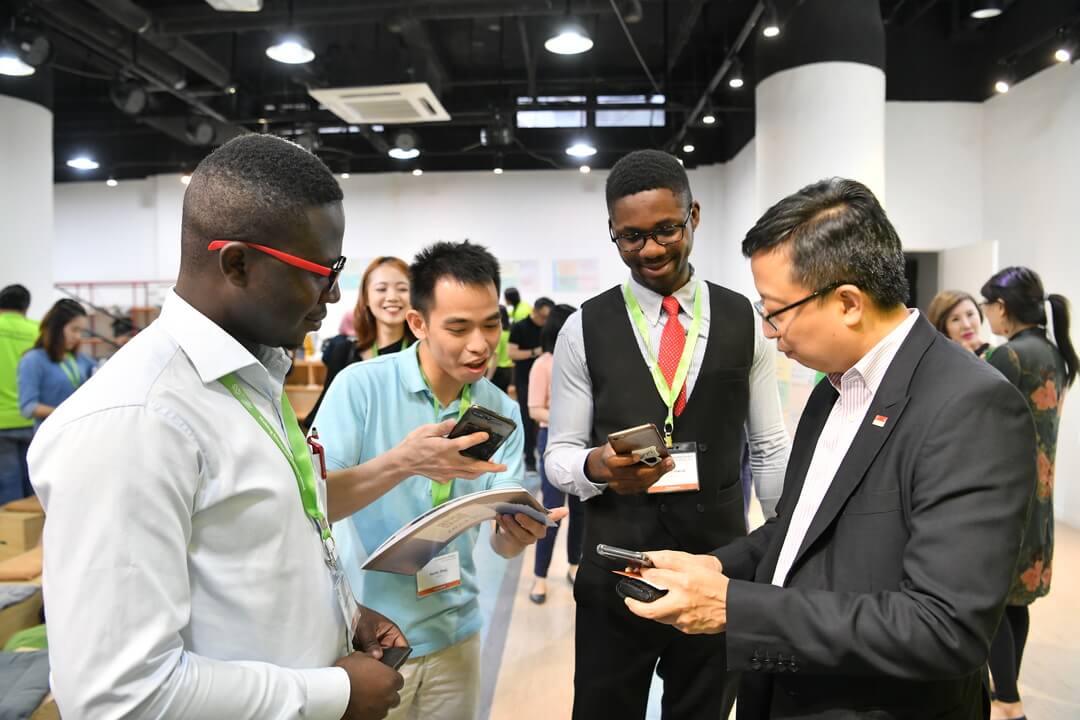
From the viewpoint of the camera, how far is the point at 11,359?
5066mm

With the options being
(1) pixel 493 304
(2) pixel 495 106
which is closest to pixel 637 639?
(1) pixel 493 304

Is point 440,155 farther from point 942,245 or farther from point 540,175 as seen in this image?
point 942,245

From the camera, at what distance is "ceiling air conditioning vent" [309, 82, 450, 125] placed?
659 cm

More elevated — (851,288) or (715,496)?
(851,288)

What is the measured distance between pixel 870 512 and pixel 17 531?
4.93 meters

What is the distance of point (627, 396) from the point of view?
1766 mm

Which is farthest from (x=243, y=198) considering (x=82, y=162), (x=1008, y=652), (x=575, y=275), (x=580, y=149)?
(x=82, y=162)

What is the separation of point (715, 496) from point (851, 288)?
78 cm

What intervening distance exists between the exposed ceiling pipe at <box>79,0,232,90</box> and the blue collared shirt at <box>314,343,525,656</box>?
5.64 m

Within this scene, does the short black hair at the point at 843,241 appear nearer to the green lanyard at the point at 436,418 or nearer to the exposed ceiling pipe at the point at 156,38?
the green lanyard at the point at 436,418

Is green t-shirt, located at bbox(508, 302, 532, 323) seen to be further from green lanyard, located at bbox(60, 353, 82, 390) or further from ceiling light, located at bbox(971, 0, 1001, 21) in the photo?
ceiling light, located at bbox(971, 0, 1001, 21)

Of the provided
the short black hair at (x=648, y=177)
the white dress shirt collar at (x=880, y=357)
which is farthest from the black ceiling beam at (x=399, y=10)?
the white dress shirt collar at (x=880, y=357)

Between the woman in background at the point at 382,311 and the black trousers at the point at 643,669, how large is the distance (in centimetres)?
165

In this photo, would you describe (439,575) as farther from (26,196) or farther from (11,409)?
(26,196)
